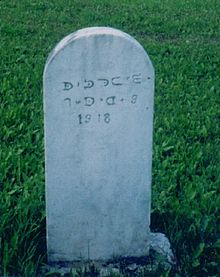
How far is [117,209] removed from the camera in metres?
3.54

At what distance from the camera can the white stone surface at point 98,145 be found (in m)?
3.24

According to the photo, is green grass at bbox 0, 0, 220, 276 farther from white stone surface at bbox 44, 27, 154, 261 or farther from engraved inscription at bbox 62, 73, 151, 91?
engraved inscription at bbox 62, 73, 151, 91

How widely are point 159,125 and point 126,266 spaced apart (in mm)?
2251

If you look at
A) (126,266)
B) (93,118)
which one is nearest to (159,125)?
(126,266)

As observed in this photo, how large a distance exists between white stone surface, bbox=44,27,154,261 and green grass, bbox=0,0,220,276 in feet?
0.88

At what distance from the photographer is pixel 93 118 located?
3342mm

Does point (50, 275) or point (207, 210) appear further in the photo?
point (207, 210)

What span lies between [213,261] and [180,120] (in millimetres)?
2255

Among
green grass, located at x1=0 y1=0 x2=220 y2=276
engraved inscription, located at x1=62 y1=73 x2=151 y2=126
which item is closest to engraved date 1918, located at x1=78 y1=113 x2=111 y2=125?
engraved inscription, located at x1=62 y1=73 x2=151 y2=126

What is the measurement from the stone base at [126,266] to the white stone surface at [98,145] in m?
0.04

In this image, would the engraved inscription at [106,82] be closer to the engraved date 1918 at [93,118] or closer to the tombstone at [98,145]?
the tombstone at [98,145]

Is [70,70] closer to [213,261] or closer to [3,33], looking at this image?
[213,261]

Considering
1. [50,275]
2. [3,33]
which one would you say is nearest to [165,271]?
[50,275]

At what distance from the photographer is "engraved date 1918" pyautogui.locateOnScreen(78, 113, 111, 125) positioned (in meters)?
3.33
